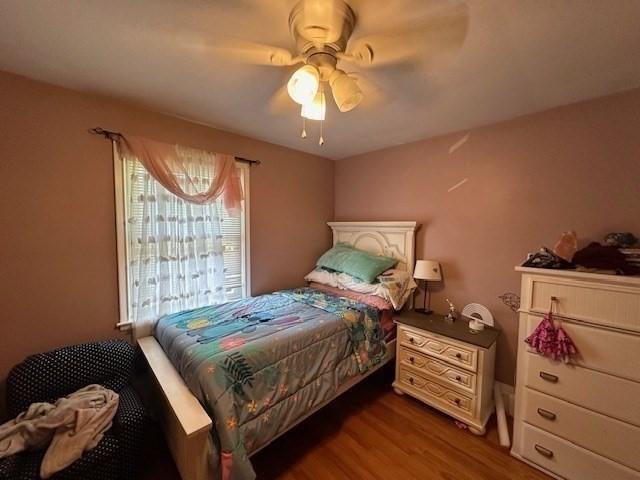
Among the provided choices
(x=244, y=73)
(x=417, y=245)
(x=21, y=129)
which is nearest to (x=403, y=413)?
(x=417, y=245)

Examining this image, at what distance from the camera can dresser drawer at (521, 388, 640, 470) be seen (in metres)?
1.31

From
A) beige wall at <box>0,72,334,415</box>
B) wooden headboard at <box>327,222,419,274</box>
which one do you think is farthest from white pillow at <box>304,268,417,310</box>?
beige wall at <box>0,72,334,415</box>

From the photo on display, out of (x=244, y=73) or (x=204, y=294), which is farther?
(x=204, y=294)

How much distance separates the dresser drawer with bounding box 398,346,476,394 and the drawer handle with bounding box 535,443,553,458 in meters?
0.40

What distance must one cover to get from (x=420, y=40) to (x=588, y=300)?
1.67 m

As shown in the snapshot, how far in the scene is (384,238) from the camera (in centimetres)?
286

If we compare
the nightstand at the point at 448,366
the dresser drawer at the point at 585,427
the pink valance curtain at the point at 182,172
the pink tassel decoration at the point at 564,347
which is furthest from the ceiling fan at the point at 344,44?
the dresser drawer at the point at 585,427

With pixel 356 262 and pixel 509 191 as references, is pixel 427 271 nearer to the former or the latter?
pixel 356 262

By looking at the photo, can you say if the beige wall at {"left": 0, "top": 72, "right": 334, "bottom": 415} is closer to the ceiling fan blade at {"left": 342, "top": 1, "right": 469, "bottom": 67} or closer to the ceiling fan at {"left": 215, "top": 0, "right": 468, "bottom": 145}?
the ceiling fan at {"left": 215, "top": 0, "right": 468, "bottom": 145}

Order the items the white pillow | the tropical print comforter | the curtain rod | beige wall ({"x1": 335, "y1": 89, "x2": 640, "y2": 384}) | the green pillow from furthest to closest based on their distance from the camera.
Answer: the green pillow < the white pillow < the curtain rod < beige wall ({"x1": 335, "y1": 89, "x2": 640, "y2": 384}) < the tropical print comforter

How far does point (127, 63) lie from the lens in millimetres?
1418

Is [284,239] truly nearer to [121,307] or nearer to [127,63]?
[121,307]

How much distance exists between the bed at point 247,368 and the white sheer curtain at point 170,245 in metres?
0.17

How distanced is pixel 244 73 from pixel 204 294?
178cm
